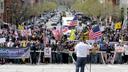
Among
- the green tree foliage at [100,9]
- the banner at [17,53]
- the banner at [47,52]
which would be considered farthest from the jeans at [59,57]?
the green tree foliage at [100,9]

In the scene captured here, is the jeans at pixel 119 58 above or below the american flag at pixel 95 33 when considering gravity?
below

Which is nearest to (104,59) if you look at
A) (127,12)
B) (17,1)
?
(127,12)

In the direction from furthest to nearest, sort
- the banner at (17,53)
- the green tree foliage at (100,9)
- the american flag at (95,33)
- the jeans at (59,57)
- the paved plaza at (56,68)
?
the green tree foliage at (100,9) → the jeans at (59,57) → the banner at (17,53) → the american flag at (95,33) → the paved plaza at (56,68)

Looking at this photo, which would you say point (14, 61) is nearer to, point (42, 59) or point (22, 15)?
point (42, 59)

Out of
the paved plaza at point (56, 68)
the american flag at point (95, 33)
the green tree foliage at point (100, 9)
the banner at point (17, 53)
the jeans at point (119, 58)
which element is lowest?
the paved plaza at point (56, 68)

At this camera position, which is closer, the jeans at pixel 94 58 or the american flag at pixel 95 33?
the american flag at pixel 95 33

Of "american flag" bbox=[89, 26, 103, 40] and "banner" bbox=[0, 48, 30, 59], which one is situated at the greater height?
"american flag" bbox=[89, 26, 103, 40]

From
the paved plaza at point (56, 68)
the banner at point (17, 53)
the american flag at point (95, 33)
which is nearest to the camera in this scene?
the paved plaza at point (56, 68)

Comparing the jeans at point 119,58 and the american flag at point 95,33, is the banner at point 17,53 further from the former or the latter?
the jeans at point 119,58

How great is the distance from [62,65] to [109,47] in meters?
3.09

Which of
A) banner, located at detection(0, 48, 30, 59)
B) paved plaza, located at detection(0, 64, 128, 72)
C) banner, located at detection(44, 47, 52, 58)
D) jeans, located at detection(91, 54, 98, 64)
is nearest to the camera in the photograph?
paved plaza, located at detection(0, 64, 128, 72)

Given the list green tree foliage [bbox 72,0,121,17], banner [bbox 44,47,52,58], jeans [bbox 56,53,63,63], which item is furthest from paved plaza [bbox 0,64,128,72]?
green tree foliage [bbox 72,0,121,17]

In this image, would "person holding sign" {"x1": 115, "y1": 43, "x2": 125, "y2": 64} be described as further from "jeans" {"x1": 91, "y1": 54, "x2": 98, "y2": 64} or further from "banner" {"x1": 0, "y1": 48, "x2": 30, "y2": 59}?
"banner" {"x1": 0, "y1": 48, "x2": 30, "y2": 59}

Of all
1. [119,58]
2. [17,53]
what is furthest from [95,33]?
[17,53]
